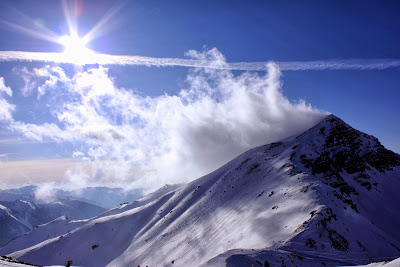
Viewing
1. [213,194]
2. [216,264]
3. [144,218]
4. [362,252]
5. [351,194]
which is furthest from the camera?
[144,218]

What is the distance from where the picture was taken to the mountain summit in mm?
25672

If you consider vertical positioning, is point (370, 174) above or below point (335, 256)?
above

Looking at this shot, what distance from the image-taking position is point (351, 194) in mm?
42594

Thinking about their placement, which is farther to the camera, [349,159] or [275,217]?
[349,159]

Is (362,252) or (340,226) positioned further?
(340,226)

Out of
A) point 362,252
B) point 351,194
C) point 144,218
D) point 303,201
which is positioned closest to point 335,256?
point 362,252

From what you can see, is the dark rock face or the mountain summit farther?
the dark rock face

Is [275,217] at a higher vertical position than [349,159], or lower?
lower

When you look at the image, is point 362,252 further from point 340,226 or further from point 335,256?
point 335,256

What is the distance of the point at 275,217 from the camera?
107 ft

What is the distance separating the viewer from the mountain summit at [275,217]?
84.2ft

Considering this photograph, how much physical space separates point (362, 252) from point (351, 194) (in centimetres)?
1808

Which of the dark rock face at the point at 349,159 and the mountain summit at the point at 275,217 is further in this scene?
the dark rock face at the point at 349,159

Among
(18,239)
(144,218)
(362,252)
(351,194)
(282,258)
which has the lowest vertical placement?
(362,252)
